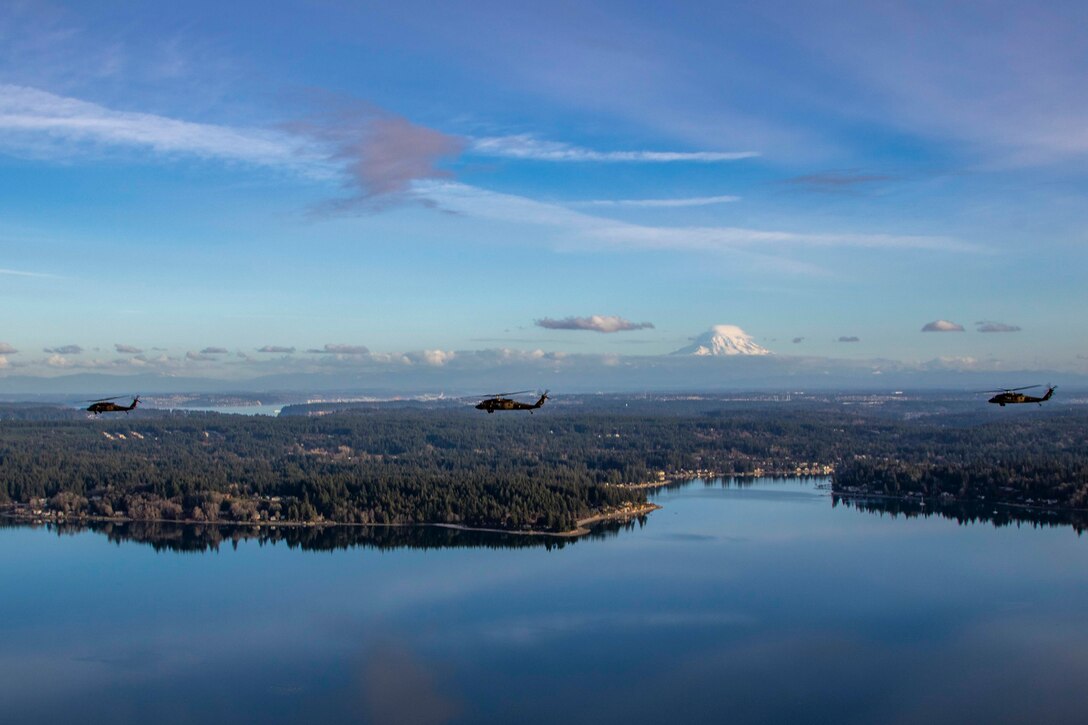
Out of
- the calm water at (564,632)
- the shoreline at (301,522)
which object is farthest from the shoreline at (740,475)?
the calm water at (564,632)

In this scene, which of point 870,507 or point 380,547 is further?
point 870,507

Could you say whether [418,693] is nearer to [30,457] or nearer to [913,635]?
[913,635]

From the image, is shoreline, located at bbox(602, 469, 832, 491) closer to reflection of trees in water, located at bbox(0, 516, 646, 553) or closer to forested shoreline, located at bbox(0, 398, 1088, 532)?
forested shoreline, located at bbox(0, 398, 1088, 532)

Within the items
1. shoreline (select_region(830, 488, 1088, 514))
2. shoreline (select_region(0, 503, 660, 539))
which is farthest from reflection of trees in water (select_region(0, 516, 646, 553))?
shoreline (select_region(830, 488, 1088, 514))

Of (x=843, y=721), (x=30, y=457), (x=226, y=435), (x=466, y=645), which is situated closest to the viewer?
(x=843, y=721)

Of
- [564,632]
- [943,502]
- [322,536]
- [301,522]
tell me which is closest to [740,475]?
[943,502]

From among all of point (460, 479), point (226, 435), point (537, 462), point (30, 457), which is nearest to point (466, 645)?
point (460, 479)

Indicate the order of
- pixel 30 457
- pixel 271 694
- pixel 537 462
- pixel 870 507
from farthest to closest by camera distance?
pixel 537 462, pixel 30 457, pixel 870 507, pixel 271 694
